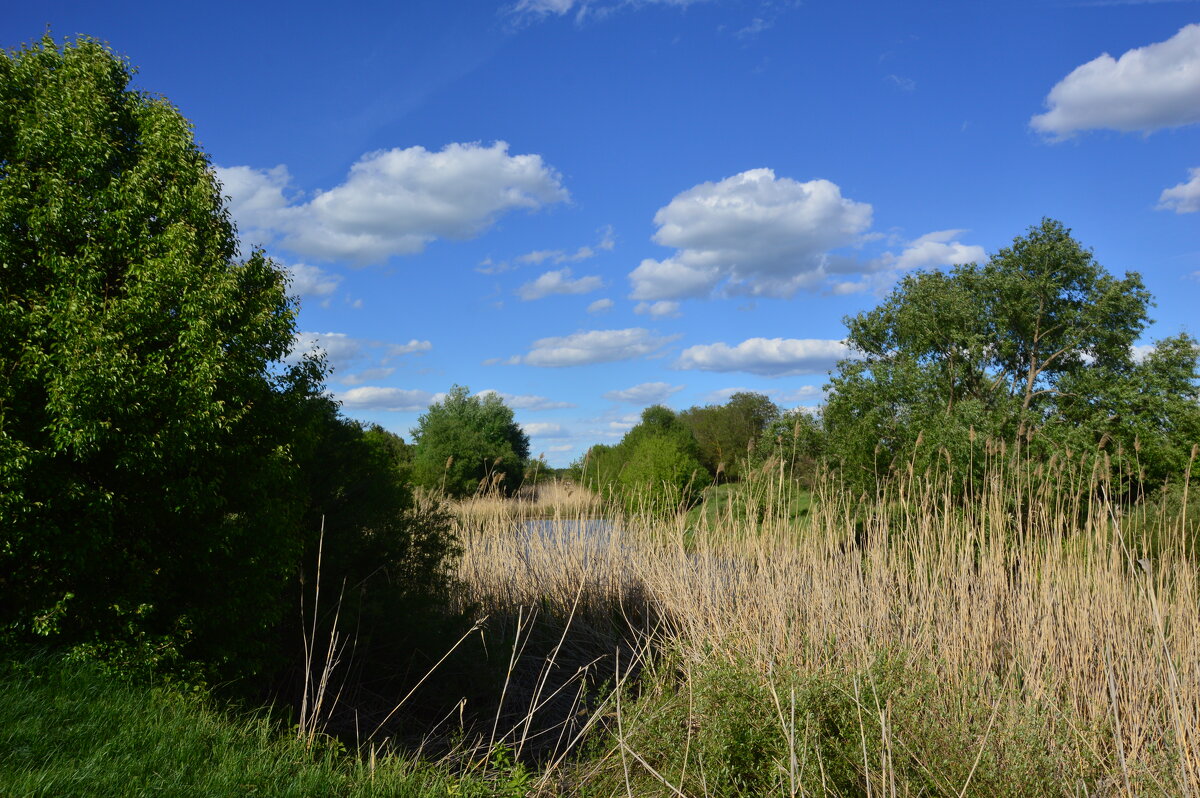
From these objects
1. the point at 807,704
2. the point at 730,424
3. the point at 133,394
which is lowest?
the point at 807,704

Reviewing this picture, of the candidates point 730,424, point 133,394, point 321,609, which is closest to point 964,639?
point 321,609

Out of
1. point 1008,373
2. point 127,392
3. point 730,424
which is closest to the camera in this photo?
point 127,392

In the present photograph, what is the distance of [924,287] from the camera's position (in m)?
23.3

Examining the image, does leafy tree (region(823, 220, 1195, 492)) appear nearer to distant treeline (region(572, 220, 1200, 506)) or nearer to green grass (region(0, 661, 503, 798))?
distant treeline (region(572, 220, 1200, 506))

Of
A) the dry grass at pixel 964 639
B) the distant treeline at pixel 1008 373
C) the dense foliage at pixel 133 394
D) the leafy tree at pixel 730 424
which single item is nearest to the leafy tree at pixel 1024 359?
the distant treeline at pixel 1008 373

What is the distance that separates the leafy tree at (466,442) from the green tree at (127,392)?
11701 millimetres

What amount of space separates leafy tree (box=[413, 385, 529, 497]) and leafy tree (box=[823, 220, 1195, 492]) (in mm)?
9172

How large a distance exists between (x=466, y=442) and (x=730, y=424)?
472 inches

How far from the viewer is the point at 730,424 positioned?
3288 cm

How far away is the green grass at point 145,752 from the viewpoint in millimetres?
3557

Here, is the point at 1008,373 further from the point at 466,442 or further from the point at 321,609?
the point at 321,609

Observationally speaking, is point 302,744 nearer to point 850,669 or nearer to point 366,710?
point 366,710

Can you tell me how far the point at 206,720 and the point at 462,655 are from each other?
3.20 metres

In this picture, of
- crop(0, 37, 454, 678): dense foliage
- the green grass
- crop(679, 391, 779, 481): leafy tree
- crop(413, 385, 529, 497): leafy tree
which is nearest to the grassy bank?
the green grass
